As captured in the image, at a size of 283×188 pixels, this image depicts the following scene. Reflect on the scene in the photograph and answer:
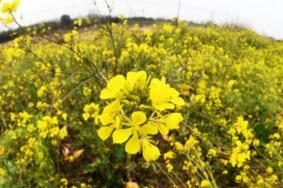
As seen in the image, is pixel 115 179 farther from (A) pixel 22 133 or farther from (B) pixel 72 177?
(A) pixel 22 133

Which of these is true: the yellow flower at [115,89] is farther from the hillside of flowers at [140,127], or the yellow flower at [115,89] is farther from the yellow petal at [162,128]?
the yellow petal at [162,128]

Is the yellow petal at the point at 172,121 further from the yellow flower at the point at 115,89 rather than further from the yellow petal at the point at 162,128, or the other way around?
the yellow flower at the point at 115,89

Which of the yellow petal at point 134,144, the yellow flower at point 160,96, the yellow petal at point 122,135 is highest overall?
the yellow flower at point 160,96

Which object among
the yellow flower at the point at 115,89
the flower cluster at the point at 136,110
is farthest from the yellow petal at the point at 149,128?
the yellow flower at the point at 115,89

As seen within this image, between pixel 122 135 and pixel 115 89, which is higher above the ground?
pixel 115 89

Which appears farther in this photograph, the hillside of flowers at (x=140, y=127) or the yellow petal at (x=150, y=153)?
the hillside of flowers at (x=140, y=127)

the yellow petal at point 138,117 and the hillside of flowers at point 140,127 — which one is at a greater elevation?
the yellow petal at point 138,117

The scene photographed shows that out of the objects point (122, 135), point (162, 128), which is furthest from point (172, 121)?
point (122, 135)

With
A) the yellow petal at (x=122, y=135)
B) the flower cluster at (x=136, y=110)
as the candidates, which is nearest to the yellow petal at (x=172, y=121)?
the flower cluster at (x=136, y=110)

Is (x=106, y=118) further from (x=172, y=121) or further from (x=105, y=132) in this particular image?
(x=172, y=121)
